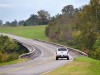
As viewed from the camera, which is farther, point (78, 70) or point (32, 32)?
point (32, 32)

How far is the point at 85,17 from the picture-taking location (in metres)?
74.2

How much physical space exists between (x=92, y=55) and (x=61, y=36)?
36.1m

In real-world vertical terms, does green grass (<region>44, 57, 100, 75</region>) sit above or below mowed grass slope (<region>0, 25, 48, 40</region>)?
below

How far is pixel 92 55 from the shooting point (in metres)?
64.6

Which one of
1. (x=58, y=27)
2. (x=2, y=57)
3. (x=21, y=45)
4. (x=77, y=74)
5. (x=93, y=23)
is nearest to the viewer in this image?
(x=77, y=74)

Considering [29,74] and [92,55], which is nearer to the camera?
[29,74]

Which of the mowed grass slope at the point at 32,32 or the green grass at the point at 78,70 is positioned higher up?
the mowed grass slope at the point at 32,32

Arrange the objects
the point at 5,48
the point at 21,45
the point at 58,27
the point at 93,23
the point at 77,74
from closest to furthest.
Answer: the point at 77,74 < the point at 93,23 < the point at 5,48 < the point at 21,45 < the point at 58,27

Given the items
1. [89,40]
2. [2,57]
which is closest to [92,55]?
[89,40]

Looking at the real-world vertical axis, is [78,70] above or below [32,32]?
below

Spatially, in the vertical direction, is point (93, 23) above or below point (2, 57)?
above

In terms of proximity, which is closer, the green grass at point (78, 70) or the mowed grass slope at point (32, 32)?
the green grass at point (78, 70)

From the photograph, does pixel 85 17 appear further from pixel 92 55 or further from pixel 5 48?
pixel 5 48

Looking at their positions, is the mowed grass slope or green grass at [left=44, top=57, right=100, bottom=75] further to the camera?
the mowed grass slope
